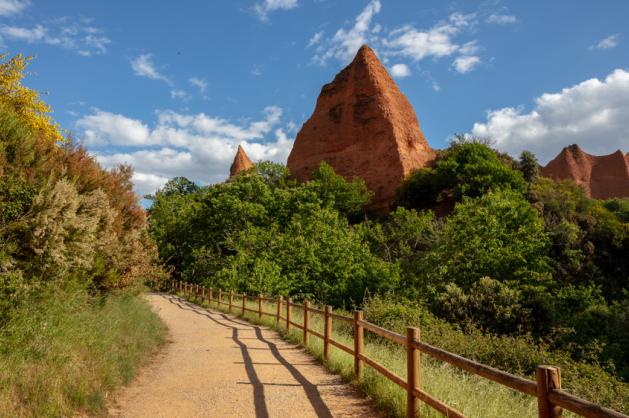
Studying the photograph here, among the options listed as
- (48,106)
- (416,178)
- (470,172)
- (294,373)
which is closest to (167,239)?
(416,178)

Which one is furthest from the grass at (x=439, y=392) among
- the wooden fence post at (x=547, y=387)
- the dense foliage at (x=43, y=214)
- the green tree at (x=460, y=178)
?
the green tree at (x=460, y=178)

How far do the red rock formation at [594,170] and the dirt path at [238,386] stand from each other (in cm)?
9077

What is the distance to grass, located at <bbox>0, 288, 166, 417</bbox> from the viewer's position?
5.29 meters

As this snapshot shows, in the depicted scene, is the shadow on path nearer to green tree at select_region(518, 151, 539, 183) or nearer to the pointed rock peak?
green tree at select_region(518, 151, 539, 183)

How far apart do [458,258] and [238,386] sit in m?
22.3

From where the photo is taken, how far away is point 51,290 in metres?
7.63

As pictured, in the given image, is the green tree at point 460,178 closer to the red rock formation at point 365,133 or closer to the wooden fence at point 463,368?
the red rock formation at point 365,133

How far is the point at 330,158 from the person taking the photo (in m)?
60.7

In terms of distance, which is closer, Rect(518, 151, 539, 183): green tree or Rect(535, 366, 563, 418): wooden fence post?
Rect(535, 366, 563, 418): wooden fence post

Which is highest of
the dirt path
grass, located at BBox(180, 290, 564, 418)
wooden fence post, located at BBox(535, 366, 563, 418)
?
wooden fence post, located at BBox(535, 366, 563, 418)

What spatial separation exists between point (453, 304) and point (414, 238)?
562 inches

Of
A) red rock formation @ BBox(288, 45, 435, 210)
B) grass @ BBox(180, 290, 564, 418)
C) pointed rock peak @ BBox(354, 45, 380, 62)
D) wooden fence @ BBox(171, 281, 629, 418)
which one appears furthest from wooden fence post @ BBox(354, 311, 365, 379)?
pointed rock peak @ BBox(354, 45, 380, 62)

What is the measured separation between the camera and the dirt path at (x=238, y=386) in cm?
638

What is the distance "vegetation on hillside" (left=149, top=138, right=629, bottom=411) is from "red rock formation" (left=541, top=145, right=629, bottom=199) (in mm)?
47680
